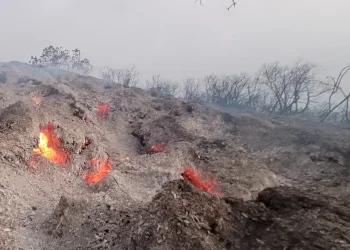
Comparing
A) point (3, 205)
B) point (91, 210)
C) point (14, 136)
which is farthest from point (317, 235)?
point (14, 136)

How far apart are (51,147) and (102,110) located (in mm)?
15534

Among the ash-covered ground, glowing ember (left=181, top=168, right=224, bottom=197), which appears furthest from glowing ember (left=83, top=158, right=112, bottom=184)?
glowing ember (left=181, top=168, right=224, bottom=197)

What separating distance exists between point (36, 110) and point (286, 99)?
157 ft

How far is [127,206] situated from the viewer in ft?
33.0

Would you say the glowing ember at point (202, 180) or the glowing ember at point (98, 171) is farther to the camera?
the glowing ember at point (202, 180)

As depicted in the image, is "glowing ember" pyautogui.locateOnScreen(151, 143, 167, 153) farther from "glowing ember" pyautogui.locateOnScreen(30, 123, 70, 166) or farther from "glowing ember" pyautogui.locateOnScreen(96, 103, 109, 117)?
"glowing ember" pyautogui.locateOnScreen(96, 103, 109, 117)

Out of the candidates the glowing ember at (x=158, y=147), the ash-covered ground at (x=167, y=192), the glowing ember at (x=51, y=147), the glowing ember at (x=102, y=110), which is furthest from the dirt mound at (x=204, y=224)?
the glowing ember at (x=102, y=110)

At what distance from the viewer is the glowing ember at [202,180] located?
47.4 ft

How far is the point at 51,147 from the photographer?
1423cm

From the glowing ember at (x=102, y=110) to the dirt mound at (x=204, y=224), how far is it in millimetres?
19773

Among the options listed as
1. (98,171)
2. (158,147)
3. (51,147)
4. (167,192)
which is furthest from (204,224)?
(158,147)

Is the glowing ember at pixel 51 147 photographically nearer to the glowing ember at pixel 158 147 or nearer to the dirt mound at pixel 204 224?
the dirt mound at pixel 204 224

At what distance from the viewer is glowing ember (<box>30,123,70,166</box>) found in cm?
1376

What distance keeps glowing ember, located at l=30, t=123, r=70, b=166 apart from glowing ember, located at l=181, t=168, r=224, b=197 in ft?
21.1
